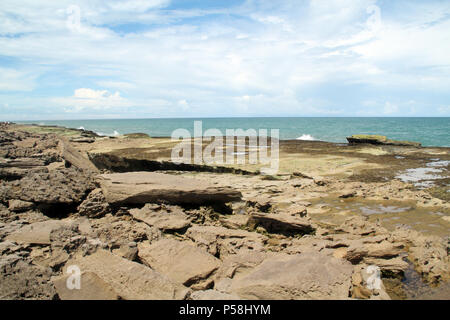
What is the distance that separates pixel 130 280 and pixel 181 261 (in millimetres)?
847

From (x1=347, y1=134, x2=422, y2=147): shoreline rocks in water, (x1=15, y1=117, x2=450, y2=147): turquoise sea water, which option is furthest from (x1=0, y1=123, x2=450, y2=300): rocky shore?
(x1=15, y1=117, x2=450, y2=147): turquoise sea water

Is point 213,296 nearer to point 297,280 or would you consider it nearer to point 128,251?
point 297,280

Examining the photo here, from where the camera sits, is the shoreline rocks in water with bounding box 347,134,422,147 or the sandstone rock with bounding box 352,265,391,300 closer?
the sandstone rock with bounding box 352,265,391,300

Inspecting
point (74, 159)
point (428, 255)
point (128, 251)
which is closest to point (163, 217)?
point (128, 251)

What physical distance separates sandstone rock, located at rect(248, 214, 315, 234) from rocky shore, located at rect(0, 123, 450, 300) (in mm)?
21

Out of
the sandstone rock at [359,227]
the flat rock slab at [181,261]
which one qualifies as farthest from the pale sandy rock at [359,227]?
the flat rock slab at [181,261]

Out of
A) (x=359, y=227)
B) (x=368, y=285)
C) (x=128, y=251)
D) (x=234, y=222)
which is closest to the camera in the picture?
(x=368, y=285)

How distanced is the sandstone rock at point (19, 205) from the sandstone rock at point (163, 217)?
1.98 meters

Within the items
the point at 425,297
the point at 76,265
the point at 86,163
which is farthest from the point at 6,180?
the point at 425,297

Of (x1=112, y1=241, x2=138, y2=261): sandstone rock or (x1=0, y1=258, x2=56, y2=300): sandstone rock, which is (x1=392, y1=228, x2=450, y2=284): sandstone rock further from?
(x1=0, y1=258, x2=56, y2=300): sandstone rock

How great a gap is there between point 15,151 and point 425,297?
1012 centimetres

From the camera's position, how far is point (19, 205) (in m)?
5.76

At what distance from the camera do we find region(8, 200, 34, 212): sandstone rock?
573 centimetres
